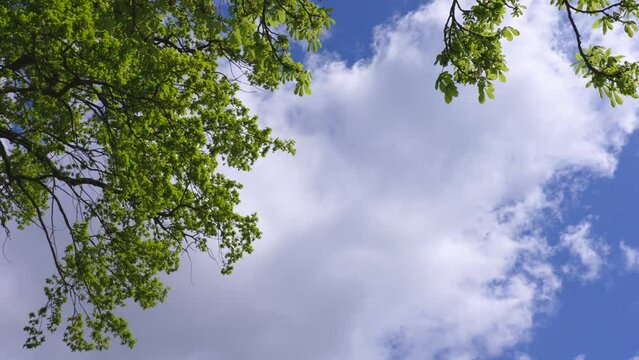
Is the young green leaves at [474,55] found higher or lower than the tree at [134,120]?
lower

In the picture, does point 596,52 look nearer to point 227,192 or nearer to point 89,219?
point 227,192

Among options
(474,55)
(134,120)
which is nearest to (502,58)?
(474,55)

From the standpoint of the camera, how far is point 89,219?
13773 mm

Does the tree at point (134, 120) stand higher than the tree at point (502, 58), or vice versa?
the tree at point (134, 120)

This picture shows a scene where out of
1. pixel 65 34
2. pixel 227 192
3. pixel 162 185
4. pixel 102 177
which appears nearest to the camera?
pixel 65 34

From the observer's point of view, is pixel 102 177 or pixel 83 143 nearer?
pixel 102 177

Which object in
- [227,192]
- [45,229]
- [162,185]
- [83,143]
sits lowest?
[162,185]

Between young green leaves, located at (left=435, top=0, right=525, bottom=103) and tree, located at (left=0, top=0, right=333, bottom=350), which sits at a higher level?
tree, located at (left=0, top=0, right=333, bottom=350)

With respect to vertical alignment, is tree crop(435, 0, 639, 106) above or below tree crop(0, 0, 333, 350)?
below

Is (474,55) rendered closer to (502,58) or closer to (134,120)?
(502,58)

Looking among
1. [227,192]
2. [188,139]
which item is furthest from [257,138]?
[188,139]

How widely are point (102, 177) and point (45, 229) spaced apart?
202 centimetres

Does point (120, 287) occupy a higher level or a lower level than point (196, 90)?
lower

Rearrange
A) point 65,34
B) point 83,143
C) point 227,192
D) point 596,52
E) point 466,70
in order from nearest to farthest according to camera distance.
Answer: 1. point 596,52
2. point 466,70
3. point 65,34
4. point 227,192
5. point 83,143
